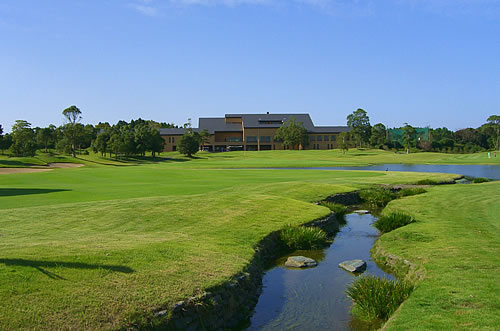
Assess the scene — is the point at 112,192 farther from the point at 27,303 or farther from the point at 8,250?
the point at 27,303

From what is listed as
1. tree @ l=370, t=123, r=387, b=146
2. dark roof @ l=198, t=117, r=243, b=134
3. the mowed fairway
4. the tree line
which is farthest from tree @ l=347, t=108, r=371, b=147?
the mowed fairway

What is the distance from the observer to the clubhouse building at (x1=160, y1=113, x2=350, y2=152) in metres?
129

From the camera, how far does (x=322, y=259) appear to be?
13.2 m

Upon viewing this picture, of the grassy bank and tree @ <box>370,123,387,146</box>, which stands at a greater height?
tree @ <box>370,123,387,146</box>

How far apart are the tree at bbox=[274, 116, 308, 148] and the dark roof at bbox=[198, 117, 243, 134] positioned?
53.4ft

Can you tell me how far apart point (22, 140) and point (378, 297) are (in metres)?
97.7

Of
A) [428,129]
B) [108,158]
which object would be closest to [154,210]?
[108,158]

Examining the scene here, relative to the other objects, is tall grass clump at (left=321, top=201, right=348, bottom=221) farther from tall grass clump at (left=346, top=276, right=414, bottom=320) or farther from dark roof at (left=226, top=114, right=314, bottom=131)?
dark roof at (left=226, top=114, right=314, bottom=131)

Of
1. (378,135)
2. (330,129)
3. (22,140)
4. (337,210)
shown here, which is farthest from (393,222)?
(330,129)

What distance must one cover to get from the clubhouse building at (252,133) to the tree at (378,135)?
8924mm

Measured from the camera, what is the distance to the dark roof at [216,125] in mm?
132625

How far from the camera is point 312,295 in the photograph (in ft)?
33.3

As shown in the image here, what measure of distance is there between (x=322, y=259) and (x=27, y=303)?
8.92m

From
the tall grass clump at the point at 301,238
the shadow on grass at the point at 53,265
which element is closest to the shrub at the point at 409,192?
the tall grass clump at the point at 301,238
